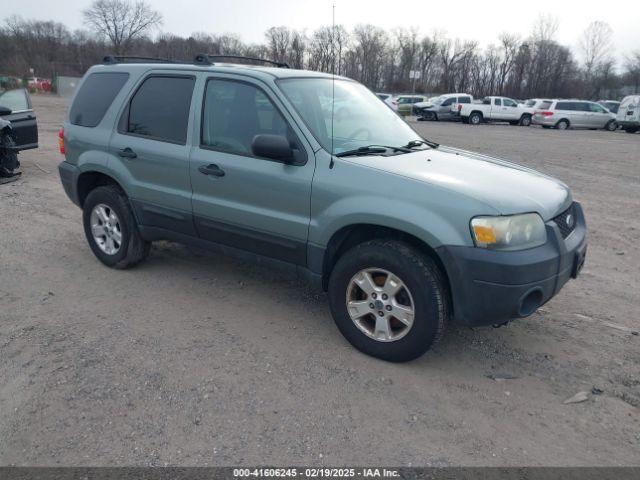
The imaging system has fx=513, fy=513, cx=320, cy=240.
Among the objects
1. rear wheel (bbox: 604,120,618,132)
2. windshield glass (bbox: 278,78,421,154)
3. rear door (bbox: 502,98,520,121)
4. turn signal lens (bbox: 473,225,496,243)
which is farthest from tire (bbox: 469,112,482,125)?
turn signal lens (bbox: 473,225,496,243)

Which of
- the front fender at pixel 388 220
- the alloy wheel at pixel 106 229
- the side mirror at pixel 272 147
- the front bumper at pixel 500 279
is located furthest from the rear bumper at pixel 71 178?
the front bumper at pixel 500 279

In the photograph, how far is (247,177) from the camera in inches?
151

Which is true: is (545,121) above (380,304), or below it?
above

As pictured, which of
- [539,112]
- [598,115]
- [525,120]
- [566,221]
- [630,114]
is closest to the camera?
[566,221]

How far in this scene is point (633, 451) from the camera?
8.81ft

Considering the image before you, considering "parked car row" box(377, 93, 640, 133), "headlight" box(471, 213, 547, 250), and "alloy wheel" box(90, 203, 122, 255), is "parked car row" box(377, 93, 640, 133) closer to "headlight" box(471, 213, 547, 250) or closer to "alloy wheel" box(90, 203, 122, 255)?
"alloy wheel" box(90, 203, 122, 255)

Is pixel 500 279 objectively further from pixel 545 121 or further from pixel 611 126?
pixel 611 126

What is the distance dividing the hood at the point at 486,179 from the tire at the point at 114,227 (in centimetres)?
241

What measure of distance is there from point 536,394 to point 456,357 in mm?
581

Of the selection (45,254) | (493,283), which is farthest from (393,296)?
(45,254)

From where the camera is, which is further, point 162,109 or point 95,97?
point 95,97

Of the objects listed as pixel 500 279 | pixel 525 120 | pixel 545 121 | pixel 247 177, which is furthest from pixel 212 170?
pixel 525 120

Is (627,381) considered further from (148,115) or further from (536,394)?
(148,115)

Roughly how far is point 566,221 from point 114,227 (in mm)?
3946
